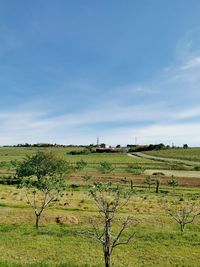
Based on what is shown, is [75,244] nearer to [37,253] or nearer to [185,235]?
[37,253]

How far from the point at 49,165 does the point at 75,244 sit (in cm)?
4429

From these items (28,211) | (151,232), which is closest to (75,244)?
(151,232)

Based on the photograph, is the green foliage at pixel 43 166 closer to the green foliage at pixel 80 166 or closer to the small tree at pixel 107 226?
the green foliage at pixel 80 166

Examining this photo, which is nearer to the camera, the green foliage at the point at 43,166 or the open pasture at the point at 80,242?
the open pasture at the point at 80,242

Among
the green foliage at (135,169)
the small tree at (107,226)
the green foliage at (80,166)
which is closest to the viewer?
the small tree at (107,226)

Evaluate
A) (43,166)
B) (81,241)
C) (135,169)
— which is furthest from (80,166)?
(81,241)

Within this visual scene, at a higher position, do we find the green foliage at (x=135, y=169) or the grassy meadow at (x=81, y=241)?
the green foliage at (x=135, y=169)

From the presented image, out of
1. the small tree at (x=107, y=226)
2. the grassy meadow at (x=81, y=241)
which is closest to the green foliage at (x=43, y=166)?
the grassy meadow at (x=81, y=241)

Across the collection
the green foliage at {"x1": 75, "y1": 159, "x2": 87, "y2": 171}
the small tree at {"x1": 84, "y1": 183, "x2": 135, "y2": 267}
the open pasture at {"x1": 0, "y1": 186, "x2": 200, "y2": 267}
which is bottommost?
the open pasture at {"x1": 0, "y1": 186, "x2": 200, "y2": 267}

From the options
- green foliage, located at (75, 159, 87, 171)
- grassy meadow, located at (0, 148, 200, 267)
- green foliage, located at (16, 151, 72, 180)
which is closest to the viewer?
grassy meadow, located at (0, 148, 200, 267)

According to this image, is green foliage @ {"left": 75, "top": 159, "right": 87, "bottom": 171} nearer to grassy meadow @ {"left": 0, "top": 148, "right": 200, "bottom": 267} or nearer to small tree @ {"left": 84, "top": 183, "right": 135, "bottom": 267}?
grassy meadow @ {"left": 0, "top": 148, "right": 200, "bottom": 267}

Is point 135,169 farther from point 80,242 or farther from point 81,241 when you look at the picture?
point 80,242

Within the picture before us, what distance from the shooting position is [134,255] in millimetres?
23234

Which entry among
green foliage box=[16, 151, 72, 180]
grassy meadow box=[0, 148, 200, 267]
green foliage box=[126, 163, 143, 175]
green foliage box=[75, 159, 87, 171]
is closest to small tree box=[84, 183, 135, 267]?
grassy meadow box=[0, 148, 200, 267]
